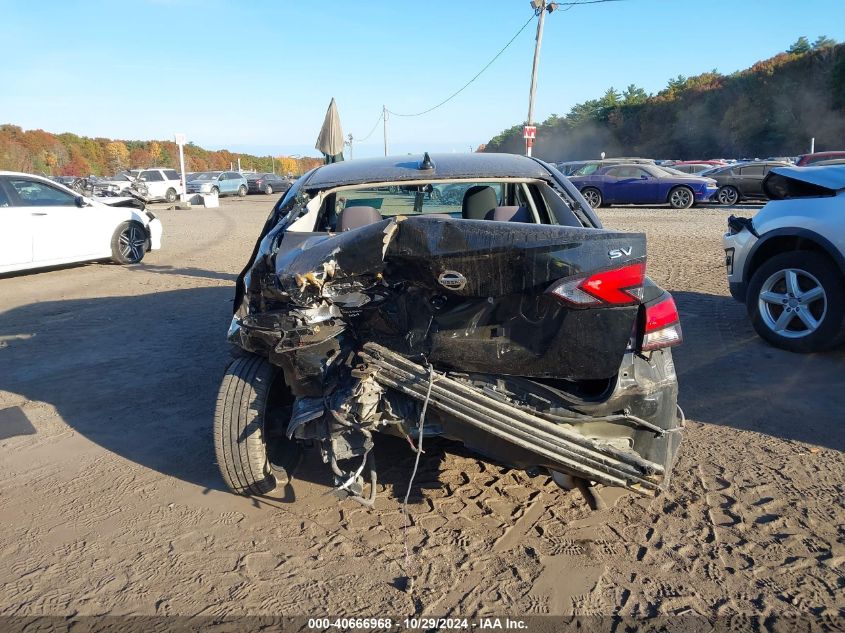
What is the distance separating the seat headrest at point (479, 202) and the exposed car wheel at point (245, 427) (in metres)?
1.69

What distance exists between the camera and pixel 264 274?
327cm

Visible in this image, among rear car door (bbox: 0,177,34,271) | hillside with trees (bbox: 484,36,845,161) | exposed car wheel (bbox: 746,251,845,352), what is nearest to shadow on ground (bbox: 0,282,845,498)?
exposed car wheel (bbox: 746,251,845,352)

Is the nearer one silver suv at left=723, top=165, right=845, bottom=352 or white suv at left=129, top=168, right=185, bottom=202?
silver suv at left=723, top=165, right=845, bottom=352

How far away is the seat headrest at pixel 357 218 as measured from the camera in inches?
156

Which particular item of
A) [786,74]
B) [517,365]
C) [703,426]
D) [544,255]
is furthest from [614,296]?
[786,74]

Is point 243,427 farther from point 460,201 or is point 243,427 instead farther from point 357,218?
point 460,201

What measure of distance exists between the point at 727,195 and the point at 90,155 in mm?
56516

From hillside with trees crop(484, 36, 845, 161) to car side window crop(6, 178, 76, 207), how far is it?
40926 millimetres

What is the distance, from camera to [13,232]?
30.7 ft

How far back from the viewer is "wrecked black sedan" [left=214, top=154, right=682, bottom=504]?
8.75ft

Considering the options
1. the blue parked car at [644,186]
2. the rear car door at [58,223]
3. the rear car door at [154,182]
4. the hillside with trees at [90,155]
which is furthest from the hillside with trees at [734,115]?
the rear car door at [58,223]

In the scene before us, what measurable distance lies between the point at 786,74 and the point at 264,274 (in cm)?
4848

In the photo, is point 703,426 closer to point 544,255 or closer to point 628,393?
point 628,393

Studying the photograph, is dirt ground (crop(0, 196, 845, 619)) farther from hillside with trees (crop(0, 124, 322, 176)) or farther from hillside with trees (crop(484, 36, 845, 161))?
hillside with trees (crop(0, 124, 322, 176))
